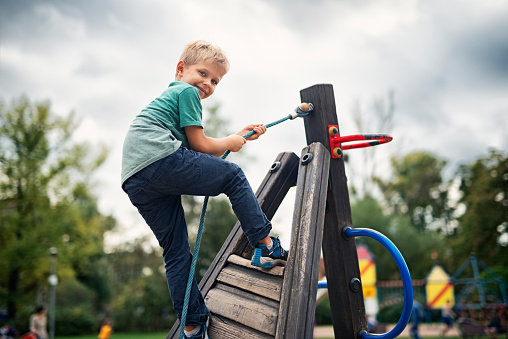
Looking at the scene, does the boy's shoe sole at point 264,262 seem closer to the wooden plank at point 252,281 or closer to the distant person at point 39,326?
A: the wooden plank at point 252,281

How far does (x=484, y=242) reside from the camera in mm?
18391

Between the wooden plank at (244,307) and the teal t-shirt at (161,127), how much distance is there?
2.77 feet

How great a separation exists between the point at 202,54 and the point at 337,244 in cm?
134

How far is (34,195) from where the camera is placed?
19062 mm

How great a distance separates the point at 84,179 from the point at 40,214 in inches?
99.5

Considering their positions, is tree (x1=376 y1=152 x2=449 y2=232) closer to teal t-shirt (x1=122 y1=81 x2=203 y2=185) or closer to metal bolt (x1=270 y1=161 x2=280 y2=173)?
metal bolt (x1=270 y1=161 x2=280 y2=173)

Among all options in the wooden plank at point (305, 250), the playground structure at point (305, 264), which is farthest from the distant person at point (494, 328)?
the wooden plank at point (305, 250)

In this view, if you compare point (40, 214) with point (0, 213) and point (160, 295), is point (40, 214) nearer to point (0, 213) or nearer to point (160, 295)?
point (0, 213)

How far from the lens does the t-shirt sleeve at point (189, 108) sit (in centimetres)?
193

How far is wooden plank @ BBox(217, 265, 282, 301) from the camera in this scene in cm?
199

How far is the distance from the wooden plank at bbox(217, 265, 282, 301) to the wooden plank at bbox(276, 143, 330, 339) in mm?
96

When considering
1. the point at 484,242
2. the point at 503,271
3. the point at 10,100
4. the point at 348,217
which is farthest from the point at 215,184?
the point at 10,100

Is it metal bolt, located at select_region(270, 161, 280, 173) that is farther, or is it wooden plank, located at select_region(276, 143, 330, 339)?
metal bolt, located at select_region(270, 161, 280, 173)

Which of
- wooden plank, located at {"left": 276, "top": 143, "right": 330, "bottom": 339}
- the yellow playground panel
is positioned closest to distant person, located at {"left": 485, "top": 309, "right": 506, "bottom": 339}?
the yellow playground panel
